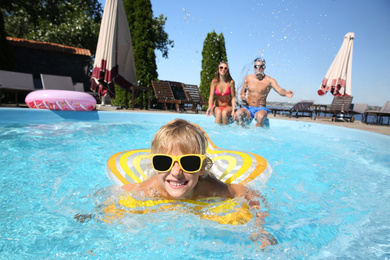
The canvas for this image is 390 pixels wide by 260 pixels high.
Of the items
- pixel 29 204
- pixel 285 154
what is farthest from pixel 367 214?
pixel 29 204

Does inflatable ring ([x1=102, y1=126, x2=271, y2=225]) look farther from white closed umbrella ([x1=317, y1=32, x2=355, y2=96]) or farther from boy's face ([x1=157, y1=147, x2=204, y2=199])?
white closed umbrella ([x1=317, y1=32, x2=355, y2=96])

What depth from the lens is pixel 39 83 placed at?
30.8ft

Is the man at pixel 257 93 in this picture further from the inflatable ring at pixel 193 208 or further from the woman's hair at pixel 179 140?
the woman's hair at pixel 179 140

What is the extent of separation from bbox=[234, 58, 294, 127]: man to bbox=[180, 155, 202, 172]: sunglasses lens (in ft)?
17.2

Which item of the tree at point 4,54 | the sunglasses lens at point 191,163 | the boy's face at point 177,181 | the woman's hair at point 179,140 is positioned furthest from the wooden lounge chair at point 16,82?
the sunglasses lens at point 191,163

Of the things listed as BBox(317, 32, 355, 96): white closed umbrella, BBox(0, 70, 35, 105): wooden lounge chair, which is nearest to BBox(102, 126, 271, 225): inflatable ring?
BBox(0, 70, 35, 105): wooden lounge chair

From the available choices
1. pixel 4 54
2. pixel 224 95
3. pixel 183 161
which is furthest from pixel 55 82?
pixel 183 161

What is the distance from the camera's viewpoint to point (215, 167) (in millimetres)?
2494

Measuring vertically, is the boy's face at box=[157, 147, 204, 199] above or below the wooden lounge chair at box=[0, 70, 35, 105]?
below

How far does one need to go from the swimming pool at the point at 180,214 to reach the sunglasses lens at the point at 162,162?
436 millimetres

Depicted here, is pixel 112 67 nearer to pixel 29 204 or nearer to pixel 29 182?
pixel 29 182

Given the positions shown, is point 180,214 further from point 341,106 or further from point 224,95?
point 341,106

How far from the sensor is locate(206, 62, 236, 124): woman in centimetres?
678

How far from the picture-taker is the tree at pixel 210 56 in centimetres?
1355
